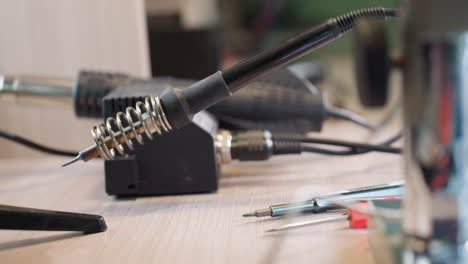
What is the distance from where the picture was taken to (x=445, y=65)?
201 millimetres

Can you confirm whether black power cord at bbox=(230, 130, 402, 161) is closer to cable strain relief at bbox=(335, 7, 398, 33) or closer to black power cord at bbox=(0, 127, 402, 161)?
black power cord at bbox=(0, 127, 402, 161)

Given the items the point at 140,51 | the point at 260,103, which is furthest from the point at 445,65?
the point at 140,51

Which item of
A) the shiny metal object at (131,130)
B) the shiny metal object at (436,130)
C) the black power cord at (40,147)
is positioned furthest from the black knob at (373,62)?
the black power cord at (40,147)

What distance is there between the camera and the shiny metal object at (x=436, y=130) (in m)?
0.20

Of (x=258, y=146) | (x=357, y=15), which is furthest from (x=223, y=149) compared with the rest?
(x=357, y=15)

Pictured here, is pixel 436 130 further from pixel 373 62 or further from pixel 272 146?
pixel 272 146

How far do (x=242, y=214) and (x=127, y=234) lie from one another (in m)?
0.07

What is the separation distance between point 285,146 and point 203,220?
11 cm

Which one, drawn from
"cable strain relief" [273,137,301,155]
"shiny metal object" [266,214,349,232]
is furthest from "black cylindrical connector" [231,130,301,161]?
"shiny metal object" [266,214,349,232]

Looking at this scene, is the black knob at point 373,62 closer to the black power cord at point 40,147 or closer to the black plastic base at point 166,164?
the black plastic base at point 166,164

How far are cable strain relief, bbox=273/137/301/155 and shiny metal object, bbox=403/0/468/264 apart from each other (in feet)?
0.62

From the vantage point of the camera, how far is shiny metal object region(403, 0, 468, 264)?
0.20 metres

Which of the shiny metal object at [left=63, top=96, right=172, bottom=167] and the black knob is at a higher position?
the black knob

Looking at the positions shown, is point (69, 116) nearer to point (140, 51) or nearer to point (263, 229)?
point (140, 51)
